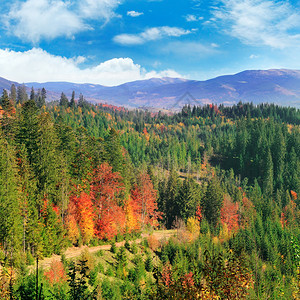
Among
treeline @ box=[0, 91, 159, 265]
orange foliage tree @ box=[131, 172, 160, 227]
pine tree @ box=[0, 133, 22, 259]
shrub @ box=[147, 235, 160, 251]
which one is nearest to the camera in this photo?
pine tree @ box=[0, 133, 22, 259]

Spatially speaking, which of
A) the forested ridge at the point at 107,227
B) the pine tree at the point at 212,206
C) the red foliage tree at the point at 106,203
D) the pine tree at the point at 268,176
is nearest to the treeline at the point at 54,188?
the red foliage tree at the point at 106,203

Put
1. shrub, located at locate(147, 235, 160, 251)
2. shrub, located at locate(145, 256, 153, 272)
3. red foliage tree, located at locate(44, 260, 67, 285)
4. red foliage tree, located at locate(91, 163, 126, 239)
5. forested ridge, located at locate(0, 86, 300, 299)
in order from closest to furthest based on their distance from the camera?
1. forested ridge, located at locate(0, 86, 300, 299)
2. red foliage tree, located at locate(44, 260, 67, 285)
3. shrub, located at locate(145, 256, 153, 272)
4. red foliage tree, located at locate(91, 163, 126, 239)
5. shrub, located at locate(147, 235, 160, 251)

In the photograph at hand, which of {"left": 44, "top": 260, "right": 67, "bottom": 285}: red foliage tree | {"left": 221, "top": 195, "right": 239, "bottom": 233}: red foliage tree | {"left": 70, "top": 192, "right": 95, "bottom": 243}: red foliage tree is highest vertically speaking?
{"left": 70, "top": 192, "right": 95, "bottom": 243}: red foliage tree

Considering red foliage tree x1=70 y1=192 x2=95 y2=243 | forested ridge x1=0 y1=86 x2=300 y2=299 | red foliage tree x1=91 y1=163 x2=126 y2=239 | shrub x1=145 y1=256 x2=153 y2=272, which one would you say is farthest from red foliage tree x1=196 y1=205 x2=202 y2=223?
red foliage tree x1=70 y1=192 x2=95 y2=243

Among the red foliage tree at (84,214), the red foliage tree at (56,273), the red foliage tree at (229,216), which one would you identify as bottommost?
the red foliage tree at (229,216)

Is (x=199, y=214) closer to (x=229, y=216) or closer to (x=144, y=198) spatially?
(x=229, y=216)

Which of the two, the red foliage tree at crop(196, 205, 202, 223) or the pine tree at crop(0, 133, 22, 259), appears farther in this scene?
the red foliage tree at crop(196, 205, 202, 223)

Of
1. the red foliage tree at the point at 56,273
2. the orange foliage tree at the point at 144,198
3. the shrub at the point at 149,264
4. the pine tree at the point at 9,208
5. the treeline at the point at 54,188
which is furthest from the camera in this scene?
the orange foliage tree at the point at 144,198

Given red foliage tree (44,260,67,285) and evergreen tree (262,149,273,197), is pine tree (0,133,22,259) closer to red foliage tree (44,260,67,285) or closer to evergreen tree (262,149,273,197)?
red foliage tree (44,260,67,285)

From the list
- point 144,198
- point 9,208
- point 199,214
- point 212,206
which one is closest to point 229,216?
point 212,206

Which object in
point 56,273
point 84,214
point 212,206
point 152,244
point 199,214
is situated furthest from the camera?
point 212,206

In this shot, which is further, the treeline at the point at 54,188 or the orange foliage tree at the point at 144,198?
the orange foliage tree at the point at 144,198

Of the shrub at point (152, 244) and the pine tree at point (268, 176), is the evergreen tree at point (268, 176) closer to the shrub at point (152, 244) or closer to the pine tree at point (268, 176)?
the pine tree at point (268, 176)

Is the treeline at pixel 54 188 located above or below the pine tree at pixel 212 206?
above
